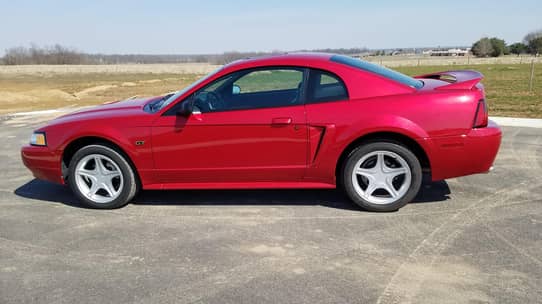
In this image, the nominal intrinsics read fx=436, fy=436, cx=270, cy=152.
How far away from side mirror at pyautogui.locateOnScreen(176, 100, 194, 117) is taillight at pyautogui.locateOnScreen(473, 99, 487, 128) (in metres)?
2.71

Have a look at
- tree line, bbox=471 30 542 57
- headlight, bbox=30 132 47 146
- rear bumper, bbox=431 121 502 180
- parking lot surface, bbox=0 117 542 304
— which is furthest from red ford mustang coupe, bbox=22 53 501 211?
tree line, bbox=471 30 542 57

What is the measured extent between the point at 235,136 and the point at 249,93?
64 centimetres

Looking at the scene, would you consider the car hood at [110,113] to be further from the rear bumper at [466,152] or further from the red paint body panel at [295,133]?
the rear bumper at [466,152]

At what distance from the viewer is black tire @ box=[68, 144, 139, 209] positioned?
14.8 feet

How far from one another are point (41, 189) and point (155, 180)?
1.95 metres

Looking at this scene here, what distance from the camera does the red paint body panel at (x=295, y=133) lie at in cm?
408

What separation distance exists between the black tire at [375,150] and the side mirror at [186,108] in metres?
1.61

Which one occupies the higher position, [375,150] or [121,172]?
[375,150]

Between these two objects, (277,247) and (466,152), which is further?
(466,152)

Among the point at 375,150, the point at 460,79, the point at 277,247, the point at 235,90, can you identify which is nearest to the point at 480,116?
the point at 460,79

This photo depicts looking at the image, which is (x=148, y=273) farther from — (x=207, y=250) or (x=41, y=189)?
(x=41, y=189)

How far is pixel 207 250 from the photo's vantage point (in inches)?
143

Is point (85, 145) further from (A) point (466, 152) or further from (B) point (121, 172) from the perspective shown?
(A) point (466, 152)

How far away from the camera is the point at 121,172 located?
4559mm
